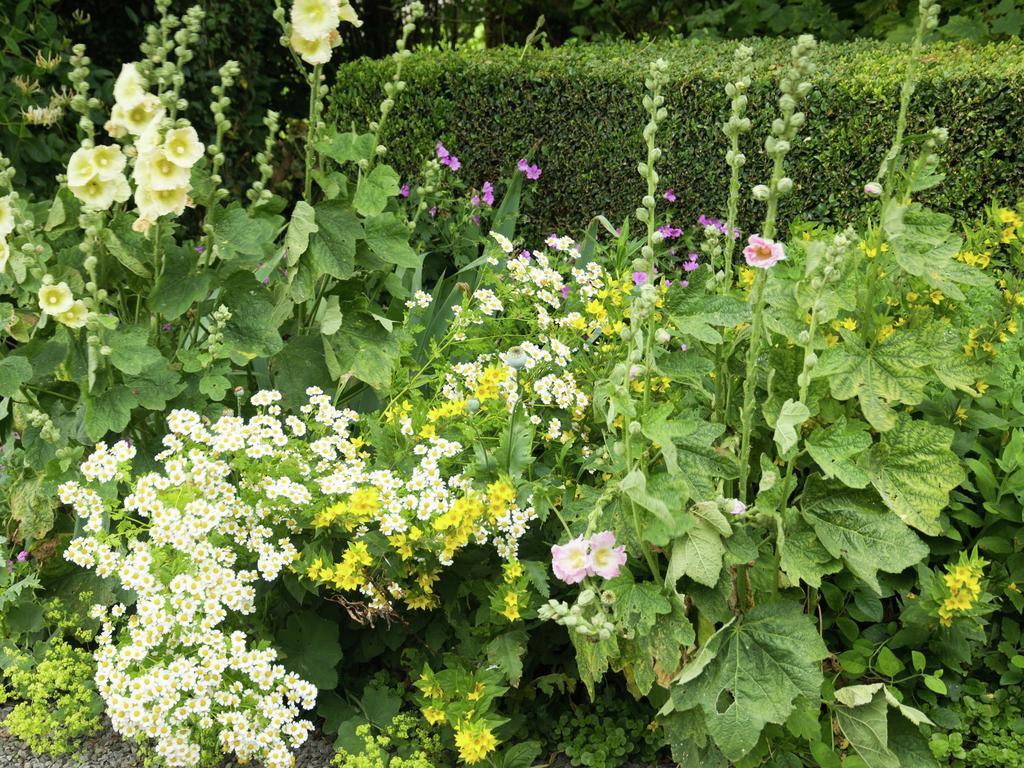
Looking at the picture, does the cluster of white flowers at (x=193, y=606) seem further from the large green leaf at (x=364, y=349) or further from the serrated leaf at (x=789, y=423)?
the serrated leaf at (x=789, y=423)

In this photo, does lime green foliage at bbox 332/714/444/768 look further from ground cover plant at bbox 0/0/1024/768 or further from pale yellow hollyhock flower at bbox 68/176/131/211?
pale yellow hollyhock flower at bbox 68/176/131/211

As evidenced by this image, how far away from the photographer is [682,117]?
461 centimetres

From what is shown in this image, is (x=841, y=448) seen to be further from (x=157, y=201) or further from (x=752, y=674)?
(x=157, y=201)

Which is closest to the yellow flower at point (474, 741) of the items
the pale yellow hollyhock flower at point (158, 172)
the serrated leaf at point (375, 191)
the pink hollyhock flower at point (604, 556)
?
the pink hollyhock flower at point (604, 556)

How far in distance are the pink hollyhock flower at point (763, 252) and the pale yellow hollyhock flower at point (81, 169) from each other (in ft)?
4.78

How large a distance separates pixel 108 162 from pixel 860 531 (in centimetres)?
183

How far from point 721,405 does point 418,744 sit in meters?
1.04

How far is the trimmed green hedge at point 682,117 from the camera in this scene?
13.3 feet

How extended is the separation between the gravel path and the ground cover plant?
69 millimetres

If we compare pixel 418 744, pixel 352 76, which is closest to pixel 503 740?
pixel 418 744

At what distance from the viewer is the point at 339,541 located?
7.73 feet

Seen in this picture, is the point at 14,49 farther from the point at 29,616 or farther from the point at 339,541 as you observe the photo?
the point at 339,541

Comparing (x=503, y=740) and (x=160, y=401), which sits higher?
(x=160, y=401)

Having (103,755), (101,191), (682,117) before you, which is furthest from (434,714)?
(682,117)
